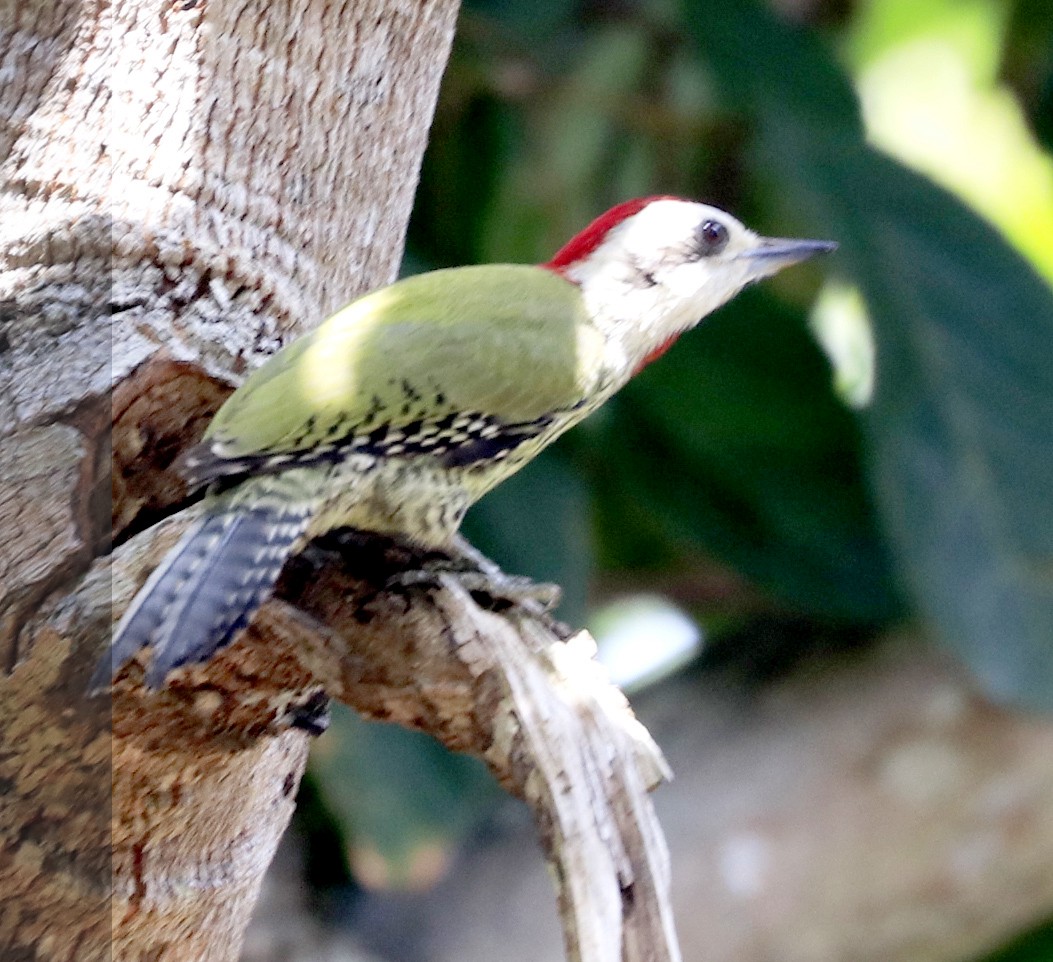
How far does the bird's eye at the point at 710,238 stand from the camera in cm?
301

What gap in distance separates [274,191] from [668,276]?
0.92 meters

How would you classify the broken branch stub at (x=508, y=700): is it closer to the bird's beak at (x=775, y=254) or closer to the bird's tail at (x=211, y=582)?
the bird's tail at (x=211, y=582)

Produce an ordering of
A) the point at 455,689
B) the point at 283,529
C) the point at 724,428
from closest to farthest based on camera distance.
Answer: the point at 455,689 < the point at 283,529 < the point at 724,428

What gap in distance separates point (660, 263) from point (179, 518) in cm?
125

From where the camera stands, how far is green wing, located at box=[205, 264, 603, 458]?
2.09 metres

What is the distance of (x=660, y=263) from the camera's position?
2986 mm

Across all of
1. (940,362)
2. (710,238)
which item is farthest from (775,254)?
(940,362)

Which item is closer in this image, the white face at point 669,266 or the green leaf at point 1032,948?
the white face at point 669,266

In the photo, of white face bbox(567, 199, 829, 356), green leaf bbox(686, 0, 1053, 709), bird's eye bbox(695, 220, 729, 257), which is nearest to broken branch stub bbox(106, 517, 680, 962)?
white face bbox(567, 199, 829, 356)

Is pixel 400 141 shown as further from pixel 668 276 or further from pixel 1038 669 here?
pixel 1038 669

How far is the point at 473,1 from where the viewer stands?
4.36m

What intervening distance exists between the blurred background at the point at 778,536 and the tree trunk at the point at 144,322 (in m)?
1.42

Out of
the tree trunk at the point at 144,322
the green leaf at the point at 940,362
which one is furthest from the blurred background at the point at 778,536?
the tree trunk at the point at 144,322

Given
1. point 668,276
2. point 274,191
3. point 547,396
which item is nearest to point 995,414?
point 668,276
